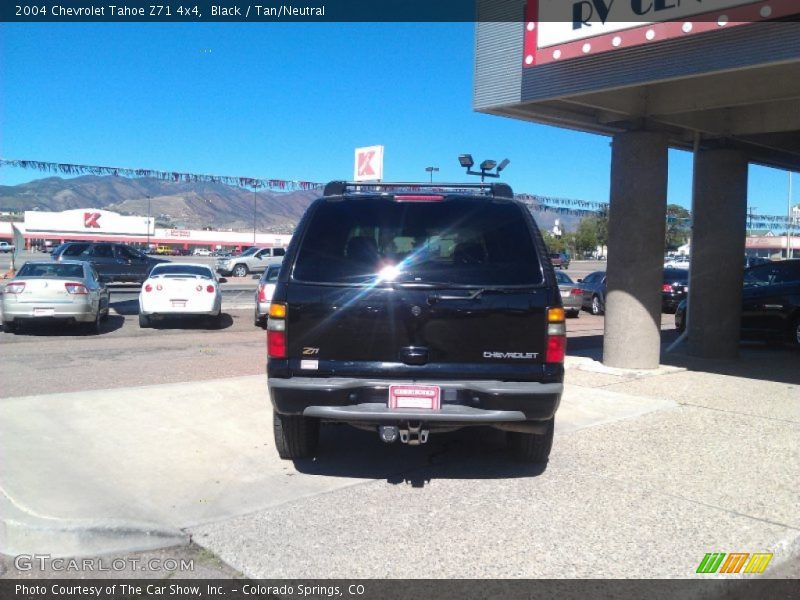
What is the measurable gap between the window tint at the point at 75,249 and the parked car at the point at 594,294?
19234 mm

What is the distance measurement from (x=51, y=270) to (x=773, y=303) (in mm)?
13856

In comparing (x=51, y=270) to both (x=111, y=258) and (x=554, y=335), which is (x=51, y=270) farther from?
(x=111, y=258)

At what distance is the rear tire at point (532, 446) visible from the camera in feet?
18.1

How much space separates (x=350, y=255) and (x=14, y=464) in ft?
9.48

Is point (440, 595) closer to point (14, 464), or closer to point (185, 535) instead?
point (185, 535)

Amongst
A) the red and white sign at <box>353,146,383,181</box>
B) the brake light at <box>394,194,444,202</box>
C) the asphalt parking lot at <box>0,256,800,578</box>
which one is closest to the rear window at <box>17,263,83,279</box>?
the red and white sign at <box>353,146,383,181</box>

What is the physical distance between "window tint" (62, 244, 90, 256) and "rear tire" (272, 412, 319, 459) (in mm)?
25649

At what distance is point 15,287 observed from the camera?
Answer: 43.4 feet

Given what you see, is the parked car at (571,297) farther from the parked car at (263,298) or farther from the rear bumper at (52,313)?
the rear bumper at (52,313)

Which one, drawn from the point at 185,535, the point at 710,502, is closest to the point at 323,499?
the point at 185,535

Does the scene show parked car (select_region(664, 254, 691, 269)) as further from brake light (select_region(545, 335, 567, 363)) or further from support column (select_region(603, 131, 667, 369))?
brake light (select_region(545, 335, 567, 363))

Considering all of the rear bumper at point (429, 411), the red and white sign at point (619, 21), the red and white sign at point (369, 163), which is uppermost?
the red and white sign at point (619, 21)

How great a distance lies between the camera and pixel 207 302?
597 inches

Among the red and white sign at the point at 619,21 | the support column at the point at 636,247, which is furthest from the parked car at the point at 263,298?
the red and white sign at the point at 619,21
